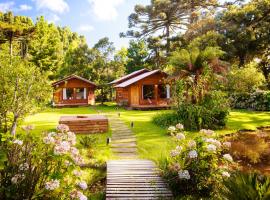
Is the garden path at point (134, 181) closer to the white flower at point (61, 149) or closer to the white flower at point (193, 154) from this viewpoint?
the white flower at point (193, 154)

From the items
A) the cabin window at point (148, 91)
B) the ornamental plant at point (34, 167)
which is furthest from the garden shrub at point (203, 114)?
the cabin window at point (148, 91)

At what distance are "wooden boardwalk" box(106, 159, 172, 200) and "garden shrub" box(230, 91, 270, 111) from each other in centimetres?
Result: 1876

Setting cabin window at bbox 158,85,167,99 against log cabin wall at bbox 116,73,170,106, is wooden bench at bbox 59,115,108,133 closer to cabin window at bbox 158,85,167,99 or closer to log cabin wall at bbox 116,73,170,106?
log cabin wall at bbox 116,73,170,106

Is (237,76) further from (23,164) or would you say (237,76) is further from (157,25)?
(23,164)

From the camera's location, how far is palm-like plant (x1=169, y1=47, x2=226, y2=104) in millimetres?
18844

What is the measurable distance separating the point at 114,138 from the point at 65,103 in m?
23.3

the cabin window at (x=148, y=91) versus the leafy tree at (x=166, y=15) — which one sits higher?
the leafy tree at (x=166, y=15)

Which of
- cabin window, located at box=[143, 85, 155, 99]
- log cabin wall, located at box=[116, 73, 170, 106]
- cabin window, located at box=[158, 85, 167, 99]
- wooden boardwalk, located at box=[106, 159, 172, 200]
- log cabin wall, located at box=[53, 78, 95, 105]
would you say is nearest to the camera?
wooden boardwalk, located at box=[106, 159, 172, 200]

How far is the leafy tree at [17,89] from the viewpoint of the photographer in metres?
11.6

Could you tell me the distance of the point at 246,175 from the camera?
5910 millimetres

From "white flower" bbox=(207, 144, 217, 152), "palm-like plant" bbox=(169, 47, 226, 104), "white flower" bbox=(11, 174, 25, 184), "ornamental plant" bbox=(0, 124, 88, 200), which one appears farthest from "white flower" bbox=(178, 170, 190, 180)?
"palm-like plant" bbox=(169, 47, 226, 104)

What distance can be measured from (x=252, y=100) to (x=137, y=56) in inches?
929

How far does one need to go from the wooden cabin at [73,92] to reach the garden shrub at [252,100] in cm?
1681

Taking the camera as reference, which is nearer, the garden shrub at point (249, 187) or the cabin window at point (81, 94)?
the garden shrub at point (249, 187)
